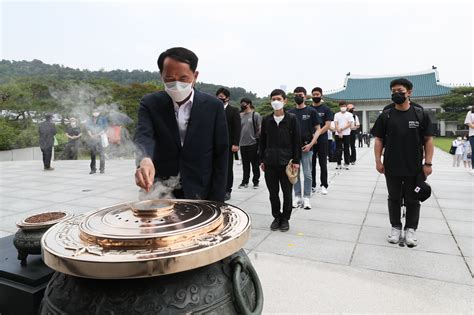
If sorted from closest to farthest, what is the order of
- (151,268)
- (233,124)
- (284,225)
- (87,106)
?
(151,268), (87,106), (284,225), (233,124)

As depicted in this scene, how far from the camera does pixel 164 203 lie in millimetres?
1655

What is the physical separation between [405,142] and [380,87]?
41459 mm

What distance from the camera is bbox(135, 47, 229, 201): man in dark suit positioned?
2.08m

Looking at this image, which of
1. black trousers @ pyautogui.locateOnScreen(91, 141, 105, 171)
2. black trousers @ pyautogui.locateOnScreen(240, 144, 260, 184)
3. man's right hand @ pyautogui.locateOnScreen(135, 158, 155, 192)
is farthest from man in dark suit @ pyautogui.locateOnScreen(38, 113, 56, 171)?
man's right hand @ pyautogui.locateOnScreen(135, 158, 155, 192)

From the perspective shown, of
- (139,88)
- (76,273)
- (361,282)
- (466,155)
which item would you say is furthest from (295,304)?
(139,88)

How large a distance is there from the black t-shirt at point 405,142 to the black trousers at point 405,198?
0.10 m

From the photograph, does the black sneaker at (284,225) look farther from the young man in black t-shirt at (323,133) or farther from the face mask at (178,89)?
the face mask at (178,89)

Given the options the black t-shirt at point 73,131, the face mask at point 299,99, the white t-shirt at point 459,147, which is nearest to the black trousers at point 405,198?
the face mask at point 299,99

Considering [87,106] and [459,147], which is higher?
[87,106]

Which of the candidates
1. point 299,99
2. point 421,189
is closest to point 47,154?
point 299,99

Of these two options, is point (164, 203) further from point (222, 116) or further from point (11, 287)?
point (11, 287)

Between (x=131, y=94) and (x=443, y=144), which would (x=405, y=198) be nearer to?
(x=131, y=94)

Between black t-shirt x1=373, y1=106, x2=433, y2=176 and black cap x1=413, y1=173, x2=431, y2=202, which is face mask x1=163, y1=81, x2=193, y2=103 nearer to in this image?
black t-shirt x1=373, y1=106, x2=433, y2=176

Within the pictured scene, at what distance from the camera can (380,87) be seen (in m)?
40.3
